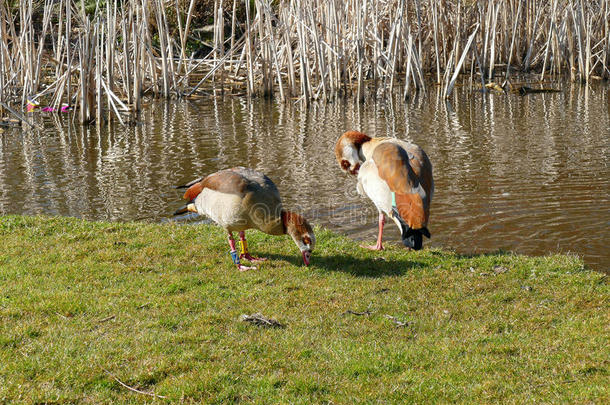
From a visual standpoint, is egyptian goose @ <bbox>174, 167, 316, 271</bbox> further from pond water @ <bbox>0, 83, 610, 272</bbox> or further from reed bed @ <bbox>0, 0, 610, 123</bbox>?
reed bed @ <bbox>0, 0, 610, 123</bbox>

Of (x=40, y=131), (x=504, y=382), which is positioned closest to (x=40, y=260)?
(x=504, y=382)

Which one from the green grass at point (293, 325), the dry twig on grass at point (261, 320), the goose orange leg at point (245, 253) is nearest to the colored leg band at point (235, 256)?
the green grass at point (293, 325)

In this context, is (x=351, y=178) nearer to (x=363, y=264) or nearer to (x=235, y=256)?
(x=363, y=264)

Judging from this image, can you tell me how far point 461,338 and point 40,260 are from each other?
4.28 meters

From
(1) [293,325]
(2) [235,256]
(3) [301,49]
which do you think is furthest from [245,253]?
(3) [301,49]

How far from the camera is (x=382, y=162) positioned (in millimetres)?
7191

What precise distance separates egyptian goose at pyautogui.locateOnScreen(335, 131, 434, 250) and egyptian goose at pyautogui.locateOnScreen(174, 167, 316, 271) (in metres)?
0.93

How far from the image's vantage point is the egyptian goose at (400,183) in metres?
6.63

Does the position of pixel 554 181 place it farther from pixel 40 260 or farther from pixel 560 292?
pixel 40 260

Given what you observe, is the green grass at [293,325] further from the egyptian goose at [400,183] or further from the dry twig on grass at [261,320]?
the egyptian goose at [400,183]

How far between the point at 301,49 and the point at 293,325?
44.0ft

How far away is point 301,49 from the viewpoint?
1786 cm

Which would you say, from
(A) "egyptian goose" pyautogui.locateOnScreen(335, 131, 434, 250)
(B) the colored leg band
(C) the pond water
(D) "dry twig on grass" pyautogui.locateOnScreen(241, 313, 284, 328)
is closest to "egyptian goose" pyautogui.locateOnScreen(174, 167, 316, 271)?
(B) the colored leg band

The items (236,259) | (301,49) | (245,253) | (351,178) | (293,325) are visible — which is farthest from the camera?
(301,49)
